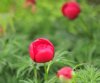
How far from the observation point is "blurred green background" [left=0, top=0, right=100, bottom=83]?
7.80 feet

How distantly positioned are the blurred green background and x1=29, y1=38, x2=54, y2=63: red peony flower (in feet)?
0.43

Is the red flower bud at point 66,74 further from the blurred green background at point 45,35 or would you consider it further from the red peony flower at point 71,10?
the red peony flower at point 71,10

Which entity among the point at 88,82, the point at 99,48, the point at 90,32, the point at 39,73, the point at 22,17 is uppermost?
the point at 22,17

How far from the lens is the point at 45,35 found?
335 cm

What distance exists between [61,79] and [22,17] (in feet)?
7.05

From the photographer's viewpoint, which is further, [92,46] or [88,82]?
[92,46]

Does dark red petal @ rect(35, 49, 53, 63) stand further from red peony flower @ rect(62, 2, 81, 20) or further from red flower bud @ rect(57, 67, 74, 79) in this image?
red peony flower @ rect(62, 2, 81, 20)

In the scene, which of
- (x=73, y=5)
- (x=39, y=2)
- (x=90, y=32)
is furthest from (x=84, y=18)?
(x=39, y=2)

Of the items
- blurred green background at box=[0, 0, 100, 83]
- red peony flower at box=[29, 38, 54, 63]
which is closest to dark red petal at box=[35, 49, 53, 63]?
red peony flower at box=[29, 38, 54, 63]

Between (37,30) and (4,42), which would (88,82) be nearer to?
(4,42)

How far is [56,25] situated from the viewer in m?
3.60

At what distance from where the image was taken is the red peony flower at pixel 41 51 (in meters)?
1.90

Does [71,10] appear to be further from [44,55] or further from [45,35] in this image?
[44,55]

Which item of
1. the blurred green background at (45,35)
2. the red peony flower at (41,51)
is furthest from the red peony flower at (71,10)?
the red peony flower at (41,51)
